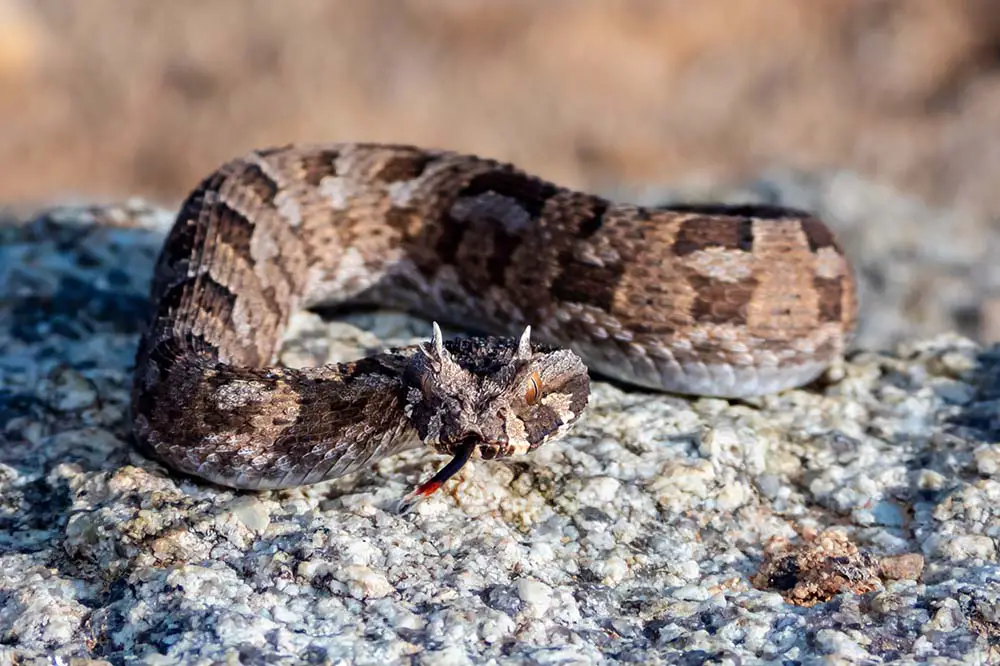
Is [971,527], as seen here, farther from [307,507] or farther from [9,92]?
[9,92]

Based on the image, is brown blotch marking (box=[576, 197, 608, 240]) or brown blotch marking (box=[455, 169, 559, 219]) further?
brown blotch marking (box=[455, 169, 559, 219])

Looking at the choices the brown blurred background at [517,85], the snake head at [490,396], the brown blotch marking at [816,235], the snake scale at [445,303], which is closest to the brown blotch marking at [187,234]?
the snake scale at [445,303]

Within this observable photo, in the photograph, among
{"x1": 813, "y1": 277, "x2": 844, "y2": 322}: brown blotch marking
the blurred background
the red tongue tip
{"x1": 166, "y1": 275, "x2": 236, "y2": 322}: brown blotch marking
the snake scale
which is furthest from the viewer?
the blurred background

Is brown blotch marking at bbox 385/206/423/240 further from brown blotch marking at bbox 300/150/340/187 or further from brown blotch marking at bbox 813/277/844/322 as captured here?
brown blotch marking at bbox 813/277/844/322

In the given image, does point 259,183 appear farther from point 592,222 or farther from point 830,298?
point 830,298

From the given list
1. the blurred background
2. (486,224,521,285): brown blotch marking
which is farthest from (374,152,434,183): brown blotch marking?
the blurred background

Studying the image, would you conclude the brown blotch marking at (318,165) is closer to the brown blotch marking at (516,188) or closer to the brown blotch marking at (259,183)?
the brown blotch marking at (259,183)
